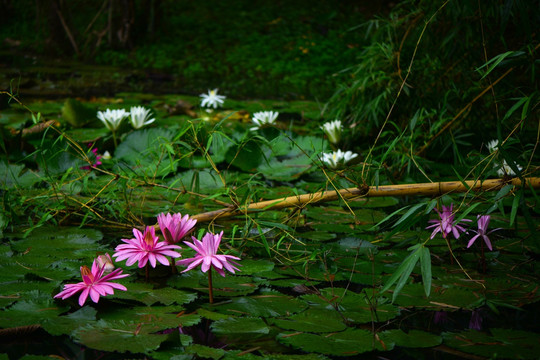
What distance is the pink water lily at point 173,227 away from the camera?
49.0 inches

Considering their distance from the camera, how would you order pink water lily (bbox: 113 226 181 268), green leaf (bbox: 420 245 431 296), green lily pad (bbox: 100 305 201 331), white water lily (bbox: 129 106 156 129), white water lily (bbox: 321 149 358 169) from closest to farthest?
green leaf (bbox: 420 245 431 296), green lily pad (bbox: 100 305 201 331), pink water lily (bbox: 113 226 181 268), white water lily (bbox: 321 149 358 169), white water lily (bbox: 129 106 156 129)

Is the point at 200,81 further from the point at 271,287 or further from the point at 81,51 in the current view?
the point at 271,287

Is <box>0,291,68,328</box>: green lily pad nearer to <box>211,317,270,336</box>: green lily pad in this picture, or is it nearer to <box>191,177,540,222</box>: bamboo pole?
<box>211,317,270,336</box>: green lily pad

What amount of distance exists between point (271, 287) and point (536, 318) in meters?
0.57

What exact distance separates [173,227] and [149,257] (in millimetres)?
122

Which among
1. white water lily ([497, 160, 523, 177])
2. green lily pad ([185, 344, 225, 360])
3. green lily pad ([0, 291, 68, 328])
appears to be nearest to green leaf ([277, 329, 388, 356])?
green lily pad ([185, 344, 225, 360])

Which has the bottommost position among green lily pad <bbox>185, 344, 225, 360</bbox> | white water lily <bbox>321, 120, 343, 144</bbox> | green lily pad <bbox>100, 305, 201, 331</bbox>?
green lily pad <bbox>185, 344, 225, 360</bbox>

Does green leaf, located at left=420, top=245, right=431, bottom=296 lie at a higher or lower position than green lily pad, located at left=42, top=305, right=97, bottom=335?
higher

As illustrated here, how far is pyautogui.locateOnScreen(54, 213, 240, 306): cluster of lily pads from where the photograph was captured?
1052 millimetres

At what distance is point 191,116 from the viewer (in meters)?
3.32

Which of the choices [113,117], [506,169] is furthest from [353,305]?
[113,117]

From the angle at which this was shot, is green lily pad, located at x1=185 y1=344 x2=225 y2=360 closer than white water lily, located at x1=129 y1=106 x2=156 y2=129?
Yes

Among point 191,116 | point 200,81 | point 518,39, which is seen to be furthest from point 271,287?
point 200,81

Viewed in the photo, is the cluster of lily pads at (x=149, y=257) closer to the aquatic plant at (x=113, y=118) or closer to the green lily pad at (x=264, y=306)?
the green lily pad at (x=264, y=306)
